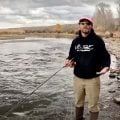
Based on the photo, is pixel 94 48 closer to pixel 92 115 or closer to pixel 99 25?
pixel 92 115

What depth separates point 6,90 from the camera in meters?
15.6

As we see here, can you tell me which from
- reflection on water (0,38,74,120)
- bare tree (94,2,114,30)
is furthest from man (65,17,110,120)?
bare tree (94,2,114,30)

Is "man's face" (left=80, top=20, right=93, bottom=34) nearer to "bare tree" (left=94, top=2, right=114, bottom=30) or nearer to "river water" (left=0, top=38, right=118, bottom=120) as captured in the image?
"river water" (left=0, top=38, right=118, bottom=120)

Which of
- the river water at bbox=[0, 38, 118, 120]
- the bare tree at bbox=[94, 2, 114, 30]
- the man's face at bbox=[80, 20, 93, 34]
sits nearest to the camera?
the man's face at bbox=[80, 20, 93, 34]

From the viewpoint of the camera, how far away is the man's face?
804 centimetres

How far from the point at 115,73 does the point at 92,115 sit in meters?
12.3

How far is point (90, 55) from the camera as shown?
8.12 metres

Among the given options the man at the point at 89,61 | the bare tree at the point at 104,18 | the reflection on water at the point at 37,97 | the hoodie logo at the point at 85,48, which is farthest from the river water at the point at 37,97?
the bare tree at the point at 104,18

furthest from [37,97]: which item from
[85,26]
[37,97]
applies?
[85,26]

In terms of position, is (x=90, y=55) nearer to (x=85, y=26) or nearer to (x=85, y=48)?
(x=85, y=48)

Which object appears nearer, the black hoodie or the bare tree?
the black hoodie

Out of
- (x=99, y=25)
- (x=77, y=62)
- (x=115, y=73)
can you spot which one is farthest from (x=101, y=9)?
(x=77, y=62)

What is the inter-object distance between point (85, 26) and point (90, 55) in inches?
24.3

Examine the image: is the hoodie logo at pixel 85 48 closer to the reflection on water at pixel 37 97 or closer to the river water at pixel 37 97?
the river water at pixel 37 97
